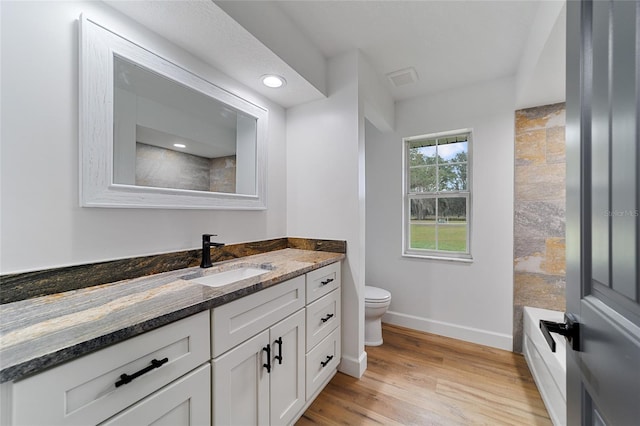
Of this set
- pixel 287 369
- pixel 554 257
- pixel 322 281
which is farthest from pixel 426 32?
pixel 287 369

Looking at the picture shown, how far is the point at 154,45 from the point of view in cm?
135

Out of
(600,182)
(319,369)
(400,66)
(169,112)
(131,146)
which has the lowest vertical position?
(319,369)

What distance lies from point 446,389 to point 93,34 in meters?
2.82

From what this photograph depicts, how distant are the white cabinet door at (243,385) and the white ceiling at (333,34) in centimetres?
157

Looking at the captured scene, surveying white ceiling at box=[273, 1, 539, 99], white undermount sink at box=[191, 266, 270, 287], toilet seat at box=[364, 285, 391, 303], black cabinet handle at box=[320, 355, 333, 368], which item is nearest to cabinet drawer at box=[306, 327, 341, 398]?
black cabinet handle at box=[320, 355, 333, 368]

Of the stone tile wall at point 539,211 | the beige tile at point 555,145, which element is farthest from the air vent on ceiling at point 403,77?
the beige tile at point 555,145

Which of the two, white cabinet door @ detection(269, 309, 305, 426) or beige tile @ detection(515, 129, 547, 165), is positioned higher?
beige tile @ detection(515, 129, 547, 165)

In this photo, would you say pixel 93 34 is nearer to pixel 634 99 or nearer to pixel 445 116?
pixel 634 99

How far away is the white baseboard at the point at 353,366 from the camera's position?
1896 millimetres

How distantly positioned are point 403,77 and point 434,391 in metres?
2.55

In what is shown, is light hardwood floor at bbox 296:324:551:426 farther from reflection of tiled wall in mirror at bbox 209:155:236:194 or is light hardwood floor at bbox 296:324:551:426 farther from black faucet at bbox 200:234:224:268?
reflection of tiled wall in mirror at bbox 209:155:236:194

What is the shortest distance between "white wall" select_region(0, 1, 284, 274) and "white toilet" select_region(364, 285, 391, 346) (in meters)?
1.75

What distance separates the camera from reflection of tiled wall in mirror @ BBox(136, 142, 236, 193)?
1326 mm

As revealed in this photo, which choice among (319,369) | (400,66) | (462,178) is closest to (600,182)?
(319,369)
